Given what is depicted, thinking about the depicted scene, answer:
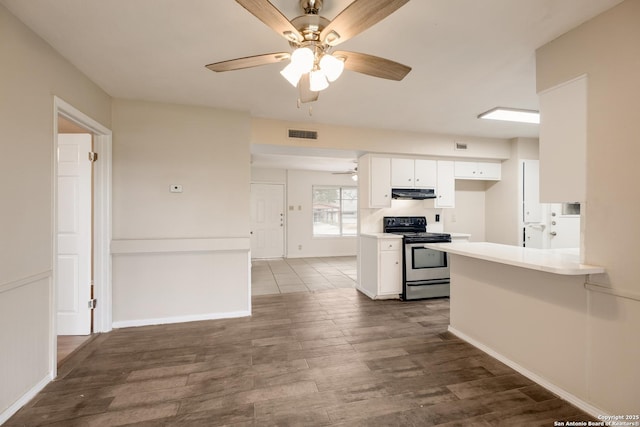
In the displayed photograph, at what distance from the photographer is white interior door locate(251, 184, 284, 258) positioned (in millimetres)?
7492

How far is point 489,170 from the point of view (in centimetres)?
475

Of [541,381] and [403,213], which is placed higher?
[403,213]

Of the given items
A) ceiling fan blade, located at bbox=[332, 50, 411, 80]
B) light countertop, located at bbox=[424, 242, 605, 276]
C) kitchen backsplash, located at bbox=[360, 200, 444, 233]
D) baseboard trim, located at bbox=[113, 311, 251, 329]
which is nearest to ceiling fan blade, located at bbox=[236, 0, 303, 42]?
ceiling fan blade, located at bbox=[332, 50, 411, 80]

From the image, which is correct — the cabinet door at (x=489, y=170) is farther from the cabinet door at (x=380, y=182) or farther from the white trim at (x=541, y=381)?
the white trim at (x=541, y=381)

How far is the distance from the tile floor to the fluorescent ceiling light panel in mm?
3188

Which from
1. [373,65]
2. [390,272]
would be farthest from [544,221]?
[373,65]

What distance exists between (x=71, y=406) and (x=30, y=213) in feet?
4.31

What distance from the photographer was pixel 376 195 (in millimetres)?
4273

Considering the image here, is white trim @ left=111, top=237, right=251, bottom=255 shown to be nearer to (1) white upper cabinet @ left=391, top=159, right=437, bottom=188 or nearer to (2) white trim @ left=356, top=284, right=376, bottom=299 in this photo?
(2) white trim @ left=356, top=284, right=376, bottom=299

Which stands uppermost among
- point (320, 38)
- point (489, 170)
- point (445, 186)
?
point (320, 38)

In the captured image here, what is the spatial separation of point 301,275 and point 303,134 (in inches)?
114

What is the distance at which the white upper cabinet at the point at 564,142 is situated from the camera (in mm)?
1815

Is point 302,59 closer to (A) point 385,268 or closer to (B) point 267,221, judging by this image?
(A) point 385,268

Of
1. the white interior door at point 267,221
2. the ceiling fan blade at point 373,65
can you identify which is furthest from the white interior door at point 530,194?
the white interior door at point 267,221
